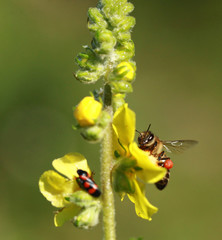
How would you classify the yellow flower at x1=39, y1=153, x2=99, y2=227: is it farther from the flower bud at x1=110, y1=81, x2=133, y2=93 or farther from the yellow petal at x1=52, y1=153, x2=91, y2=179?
the flower bud at x1=110, y1=81, x2=133, y2=93

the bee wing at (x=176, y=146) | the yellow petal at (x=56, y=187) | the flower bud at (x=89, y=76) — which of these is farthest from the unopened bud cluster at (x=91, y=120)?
the bee wing at (x=176, y=146)

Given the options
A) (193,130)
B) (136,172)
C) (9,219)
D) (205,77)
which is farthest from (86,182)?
(205,77)

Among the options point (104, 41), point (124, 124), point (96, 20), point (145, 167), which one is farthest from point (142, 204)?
point (96, 20)

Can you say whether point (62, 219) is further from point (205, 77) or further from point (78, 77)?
point (205, 77)

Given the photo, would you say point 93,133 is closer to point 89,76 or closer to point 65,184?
point 89,76

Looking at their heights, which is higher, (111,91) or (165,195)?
(111,91)

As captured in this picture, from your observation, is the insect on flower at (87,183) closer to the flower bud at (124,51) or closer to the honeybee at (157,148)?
the honeybee at (157,148)
